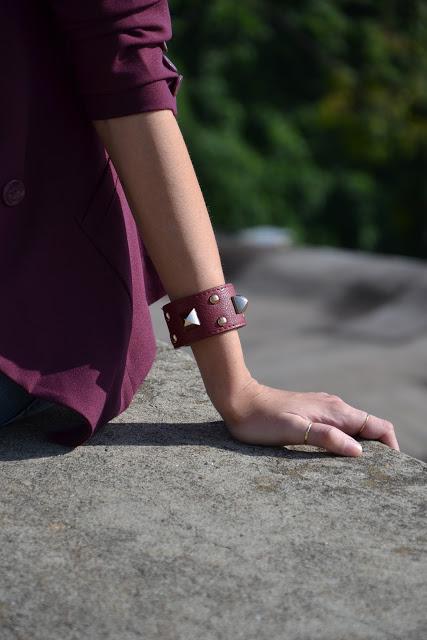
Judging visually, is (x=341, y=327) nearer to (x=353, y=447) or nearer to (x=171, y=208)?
(x=353, y=447)

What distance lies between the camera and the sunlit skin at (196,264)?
1.44 metres

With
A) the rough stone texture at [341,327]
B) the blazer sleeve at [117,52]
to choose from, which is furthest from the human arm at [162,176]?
the rough stone texture at [341,327]

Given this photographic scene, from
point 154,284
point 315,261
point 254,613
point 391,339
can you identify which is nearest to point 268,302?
point 315,261

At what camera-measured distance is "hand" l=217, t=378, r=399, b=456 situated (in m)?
1.52

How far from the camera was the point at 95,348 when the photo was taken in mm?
1503

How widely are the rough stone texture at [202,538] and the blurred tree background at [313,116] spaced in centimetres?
822

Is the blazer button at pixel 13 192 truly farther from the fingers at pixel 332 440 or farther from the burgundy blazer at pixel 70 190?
the fingers at pixel 332 440

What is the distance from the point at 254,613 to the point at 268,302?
4.73 m

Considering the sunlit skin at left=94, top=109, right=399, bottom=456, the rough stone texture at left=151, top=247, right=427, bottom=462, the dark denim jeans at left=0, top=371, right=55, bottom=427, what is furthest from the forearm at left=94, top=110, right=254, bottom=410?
the rough stone texture at left=151, top=247, right=427, bottom=462

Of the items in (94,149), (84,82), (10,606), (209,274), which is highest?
(84,82)

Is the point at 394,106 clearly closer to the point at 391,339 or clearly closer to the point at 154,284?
the point at 391,339

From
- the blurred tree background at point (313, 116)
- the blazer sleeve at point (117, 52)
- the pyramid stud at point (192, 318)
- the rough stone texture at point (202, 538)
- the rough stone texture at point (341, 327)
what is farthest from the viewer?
the blurred tree background at point (313, 116)

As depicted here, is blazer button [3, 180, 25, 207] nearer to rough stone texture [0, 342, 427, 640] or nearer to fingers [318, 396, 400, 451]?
rough stone texture [0, 342, 427, 640]

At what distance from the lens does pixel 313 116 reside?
1091 cm
